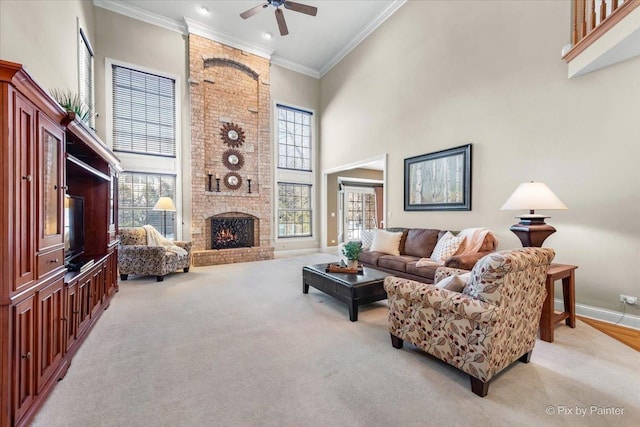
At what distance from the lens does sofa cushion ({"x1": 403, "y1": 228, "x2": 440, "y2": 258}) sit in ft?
14.6

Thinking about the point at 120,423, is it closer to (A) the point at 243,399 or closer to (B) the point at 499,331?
(A) the point at 243,399

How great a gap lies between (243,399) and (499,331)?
1687mm

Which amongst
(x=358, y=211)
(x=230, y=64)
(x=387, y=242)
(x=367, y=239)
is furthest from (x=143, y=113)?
(x=358, y=211)

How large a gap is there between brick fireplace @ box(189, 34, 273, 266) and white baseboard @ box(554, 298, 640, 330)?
18.8 feet

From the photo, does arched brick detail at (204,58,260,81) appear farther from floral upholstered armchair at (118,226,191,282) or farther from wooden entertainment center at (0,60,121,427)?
wooden entertainment center at (0,60,121,427)

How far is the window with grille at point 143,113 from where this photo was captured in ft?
18.7

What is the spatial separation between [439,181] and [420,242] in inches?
43.9

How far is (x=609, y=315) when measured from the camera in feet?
9.37

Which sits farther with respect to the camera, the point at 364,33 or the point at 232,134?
the point at 232,134

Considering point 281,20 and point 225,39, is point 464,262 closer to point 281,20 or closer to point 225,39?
point 281,20

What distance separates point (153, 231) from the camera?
5180 millimetres

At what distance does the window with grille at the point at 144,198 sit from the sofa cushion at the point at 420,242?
5.09m

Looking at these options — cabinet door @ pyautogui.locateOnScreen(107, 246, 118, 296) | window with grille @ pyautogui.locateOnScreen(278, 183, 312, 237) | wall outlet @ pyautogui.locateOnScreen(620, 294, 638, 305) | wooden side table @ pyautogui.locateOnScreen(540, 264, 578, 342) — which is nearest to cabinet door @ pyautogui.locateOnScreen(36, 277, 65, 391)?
cabinet door @ pyautogui.locateOnScreen(107, 246, 118, 296)

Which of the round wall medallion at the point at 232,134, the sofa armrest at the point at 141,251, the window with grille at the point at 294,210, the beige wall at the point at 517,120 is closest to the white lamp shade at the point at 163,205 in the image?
the sofa armrest at the point at 141,251
